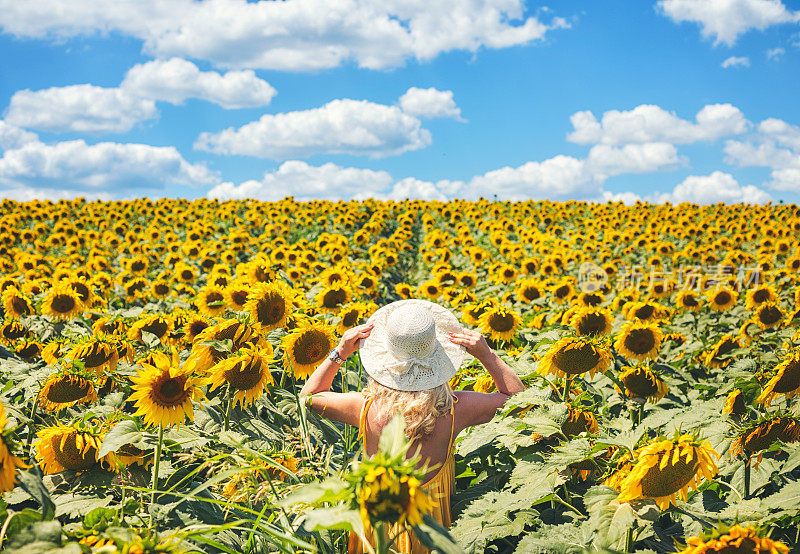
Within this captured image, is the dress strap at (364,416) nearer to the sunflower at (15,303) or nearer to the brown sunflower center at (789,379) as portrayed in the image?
the brown sunflower center at (789,379)

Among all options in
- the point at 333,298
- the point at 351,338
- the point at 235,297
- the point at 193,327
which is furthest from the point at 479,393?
the point at 333,298

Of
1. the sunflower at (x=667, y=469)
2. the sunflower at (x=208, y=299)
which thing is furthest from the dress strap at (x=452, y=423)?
the sunflower at (x=208, y=299)

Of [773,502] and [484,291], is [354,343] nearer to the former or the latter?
[773,502]

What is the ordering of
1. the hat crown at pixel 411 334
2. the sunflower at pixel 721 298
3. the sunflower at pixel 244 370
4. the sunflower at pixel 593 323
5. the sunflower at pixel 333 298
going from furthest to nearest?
the sunflower at pixel 721 298 < the sunflower at pixel 333 298 < the sunflower at pixel 593 323 < the sunflower at pixel 244 370 < the hat crown at pixel 411 334

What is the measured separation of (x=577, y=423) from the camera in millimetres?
3230

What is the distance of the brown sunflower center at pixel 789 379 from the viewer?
11.5 ft

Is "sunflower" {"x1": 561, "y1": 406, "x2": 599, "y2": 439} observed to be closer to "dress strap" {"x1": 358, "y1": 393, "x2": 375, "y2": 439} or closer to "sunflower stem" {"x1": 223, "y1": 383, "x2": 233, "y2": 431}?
"dress strap" {"x1": 358, "y1": 393, "x2": 375, "y2": 439}

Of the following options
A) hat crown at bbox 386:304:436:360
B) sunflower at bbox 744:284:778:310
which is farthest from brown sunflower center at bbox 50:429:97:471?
sunflower at bbox 744:284:778:310

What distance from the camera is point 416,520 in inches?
56.4

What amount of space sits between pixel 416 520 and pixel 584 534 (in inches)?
55.1

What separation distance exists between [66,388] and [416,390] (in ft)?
7.90

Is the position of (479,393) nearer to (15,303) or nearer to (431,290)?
(431,290)

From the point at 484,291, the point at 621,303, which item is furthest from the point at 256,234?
the point at 621,303

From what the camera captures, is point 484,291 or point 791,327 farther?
point 484,291
